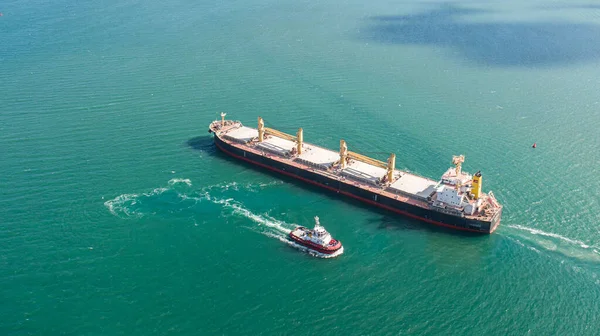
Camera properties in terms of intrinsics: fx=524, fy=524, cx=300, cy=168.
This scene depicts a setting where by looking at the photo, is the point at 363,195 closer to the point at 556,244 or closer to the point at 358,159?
the point at 358,159

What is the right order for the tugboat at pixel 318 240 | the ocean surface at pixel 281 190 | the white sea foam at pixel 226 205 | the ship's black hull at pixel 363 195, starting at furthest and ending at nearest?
Result: the ship's black hull at pixel 363 195 → the white sea foam at pixel 226 205 → the tugboat at pixel 318 240 → the ocean surface at pixel 281 190

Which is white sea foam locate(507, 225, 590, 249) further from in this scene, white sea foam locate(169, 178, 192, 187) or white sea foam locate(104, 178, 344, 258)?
white sea foam locate(169, 178, 192, 187)

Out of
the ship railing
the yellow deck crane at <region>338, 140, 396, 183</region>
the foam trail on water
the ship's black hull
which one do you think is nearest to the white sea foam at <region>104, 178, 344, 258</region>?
the ship's black hull

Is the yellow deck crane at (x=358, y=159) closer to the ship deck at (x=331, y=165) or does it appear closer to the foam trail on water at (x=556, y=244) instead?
the ship deck at (x=331, y=165)

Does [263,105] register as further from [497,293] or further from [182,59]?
[497,293]

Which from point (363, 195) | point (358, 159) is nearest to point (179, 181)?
point (358, 159)

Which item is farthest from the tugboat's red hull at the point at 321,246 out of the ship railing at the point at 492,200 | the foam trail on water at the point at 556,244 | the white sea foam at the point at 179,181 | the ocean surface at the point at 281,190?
the foam trail on water at the point at 556,244

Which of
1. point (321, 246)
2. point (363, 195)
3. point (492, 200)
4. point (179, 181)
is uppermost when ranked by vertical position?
point (492, 200)
